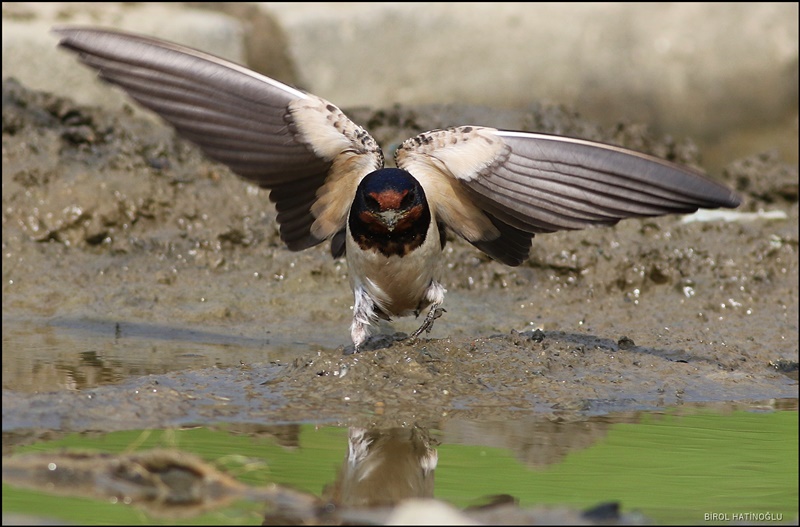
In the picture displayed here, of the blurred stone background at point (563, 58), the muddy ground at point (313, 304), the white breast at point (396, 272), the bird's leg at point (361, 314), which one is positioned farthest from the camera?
the blurred stone background at point (563, 58)

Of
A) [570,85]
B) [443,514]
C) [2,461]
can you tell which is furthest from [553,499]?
[570,85]

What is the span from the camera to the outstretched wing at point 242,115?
4.99 m

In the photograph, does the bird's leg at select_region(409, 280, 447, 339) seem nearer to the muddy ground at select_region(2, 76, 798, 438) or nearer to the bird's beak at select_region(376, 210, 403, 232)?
the muddy ground at select_region(2, 76, 798, 438)

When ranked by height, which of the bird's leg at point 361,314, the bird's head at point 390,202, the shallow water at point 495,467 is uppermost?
the bird's head at point 390,202

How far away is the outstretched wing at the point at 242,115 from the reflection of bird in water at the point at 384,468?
4.83 feet

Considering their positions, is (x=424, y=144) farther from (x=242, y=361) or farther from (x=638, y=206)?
(x=242, y=361)

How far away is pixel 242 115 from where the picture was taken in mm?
5168

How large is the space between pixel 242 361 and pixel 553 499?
8.10ft

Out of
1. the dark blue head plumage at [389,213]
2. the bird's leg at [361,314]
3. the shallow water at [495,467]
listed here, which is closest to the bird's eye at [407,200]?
the dark blue head plumage at [389,213]

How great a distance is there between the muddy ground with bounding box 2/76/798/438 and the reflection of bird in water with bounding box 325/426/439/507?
8.3 inches

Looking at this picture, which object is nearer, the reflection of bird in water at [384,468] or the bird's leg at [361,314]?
the reflection of bird in water at [384,468]

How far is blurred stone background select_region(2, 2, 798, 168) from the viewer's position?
894cm

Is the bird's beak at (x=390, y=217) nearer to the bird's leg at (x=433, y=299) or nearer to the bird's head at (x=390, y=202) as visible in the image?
the bird's head at (x=390, y=202)

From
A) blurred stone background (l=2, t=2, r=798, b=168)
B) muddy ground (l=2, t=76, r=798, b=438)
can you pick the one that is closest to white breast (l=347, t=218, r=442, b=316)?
muddy ground (l=2, t=76, r=798, b=438)
